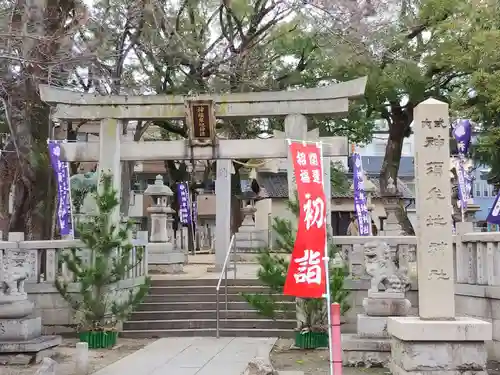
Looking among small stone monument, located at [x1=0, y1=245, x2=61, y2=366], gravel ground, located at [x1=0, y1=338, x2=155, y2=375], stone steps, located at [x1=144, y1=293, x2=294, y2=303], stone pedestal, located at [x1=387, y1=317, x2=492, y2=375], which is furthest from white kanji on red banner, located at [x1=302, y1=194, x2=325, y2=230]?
stone steps, located at [x1=144, y1=293, x2=294, y2=303]

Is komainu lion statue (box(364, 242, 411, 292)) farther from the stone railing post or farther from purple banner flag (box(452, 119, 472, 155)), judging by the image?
purple banner flag (box(452, 119, 472, 155))

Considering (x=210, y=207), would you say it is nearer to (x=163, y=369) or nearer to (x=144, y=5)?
(x=144, y=5)

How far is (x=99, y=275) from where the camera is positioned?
35.5ft

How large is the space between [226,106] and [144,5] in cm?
505

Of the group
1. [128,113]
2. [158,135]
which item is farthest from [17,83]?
[158,135]

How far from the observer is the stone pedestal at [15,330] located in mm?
9320

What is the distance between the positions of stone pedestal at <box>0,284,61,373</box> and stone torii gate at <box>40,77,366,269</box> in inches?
155

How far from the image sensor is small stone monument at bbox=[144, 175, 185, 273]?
62.2ft

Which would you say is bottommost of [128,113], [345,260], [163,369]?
[163,369]

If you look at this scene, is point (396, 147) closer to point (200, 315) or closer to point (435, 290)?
point (200, 315)

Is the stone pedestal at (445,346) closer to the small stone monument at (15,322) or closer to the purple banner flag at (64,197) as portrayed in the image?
the small stone monument at (15,322)

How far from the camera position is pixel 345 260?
12.4 metres

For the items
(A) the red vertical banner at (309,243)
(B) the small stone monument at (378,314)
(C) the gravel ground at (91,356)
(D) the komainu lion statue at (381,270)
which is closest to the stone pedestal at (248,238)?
(C) the gravel ground at (91,356)

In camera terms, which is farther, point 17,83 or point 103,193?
point 17,83
